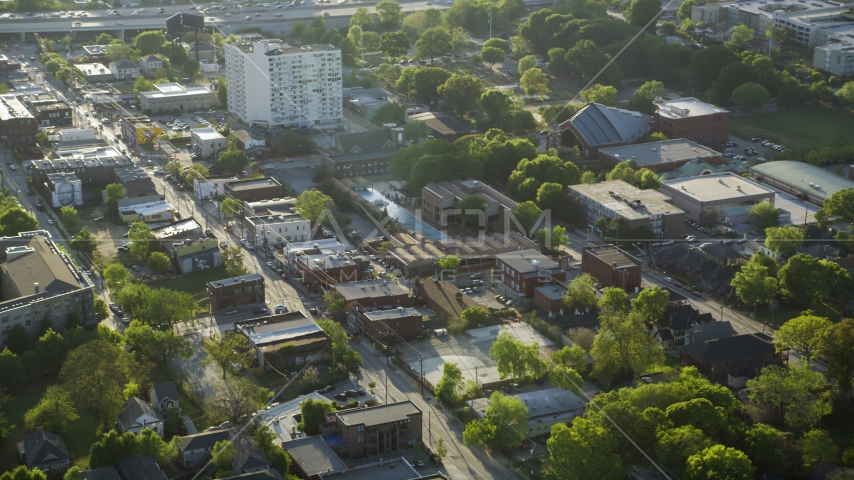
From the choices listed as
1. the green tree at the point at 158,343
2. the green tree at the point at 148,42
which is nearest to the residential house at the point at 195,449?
the green tree at the point at 158,343

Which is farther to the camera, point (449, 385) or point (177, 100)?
point (177, 100)

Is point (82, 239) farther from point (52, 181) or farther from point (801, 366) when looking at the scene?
point (801, 366)

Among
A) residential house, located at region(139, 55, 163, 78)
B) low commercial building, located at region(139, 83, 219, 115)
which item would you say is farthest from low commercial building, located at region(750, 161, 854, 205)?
residential house, located at region(139, 55, 163, 78)

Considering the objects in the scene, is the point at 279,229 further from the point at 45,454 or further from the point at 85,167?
the point at 45,454

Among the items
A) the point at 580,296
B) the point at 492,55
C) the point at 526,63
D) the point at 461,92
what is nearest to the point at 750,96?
the point at 526,63

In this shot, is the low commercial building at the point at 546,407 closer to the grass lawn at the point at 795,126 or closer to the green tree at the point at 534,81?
the grass lawn at the point at 795,126
